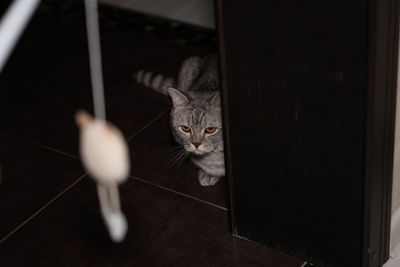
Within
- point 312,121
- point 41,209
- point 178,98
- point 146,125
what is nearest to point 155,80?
point 146,125

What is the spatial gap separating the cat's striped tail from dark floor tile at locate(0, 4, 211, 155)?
0.09ft

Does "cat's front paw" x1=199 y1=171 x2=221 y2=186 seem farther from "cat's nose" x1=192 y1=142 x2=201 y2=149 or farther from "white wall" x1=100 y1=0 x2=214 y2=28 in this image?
"white wall" x1=100 y1=0 x2=214 y2=28

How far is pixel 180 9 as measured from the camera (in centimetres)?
312

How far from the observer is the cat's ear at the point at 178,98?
2045mm

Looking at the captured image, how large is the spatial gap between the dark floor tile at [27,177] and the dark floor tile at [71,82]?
67mm

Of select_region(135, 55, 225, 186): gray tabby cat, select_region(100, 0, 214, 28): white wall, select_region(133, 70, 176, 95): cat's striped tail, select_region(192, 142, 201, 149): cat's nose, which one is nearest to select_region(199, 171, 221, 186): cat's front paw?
select_region(135, 55, 225, 186): gray tabby cat

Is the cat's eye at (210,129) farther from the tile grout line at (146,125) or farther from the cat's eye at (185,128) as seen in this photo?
the tile grout line at (146,125)

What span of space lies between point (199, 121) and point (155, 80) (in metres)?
0.62

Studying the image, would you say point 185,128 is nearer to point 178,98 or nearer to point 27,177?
point 178,98

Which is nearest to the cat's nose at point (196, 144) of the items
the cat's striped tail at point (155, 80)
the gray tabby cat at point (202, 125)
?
the gray tabby cat at point (202, 125)

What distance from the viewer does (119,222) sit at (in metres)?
0.52

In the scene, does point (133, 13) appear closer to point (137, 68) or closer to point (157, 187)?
point (137, 68)

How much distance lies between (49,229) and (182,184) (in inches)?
17.3

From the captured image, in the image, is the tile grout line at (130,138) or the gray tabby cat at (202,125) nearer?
the gray tabby cat at (202,125)
